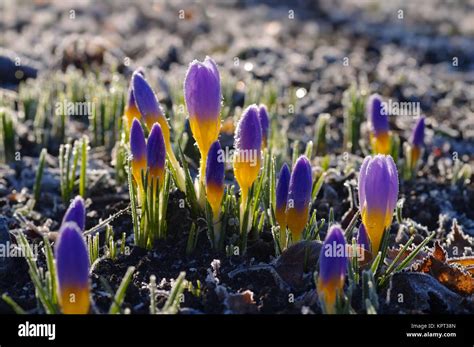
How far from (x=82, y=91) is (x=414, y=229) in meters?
2.72

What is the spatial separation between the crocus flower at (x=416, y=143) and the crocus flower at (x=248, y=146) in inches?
62.8

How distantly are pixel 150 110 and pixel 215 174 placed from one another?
1.50 feet

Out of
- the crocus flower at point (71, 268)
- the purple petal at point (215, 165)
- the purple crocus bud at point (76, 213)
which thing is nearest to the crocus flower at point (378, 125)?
the purple petal at point (215, 165)

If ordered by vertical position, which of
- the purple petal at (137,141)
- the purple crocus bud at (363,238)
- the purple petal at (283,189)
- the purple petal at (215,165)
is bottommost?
the purple crocus bud at (363,238)

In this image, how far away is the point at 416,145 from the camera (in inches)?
165

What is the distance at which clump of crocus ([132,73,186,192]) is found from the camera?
305cm

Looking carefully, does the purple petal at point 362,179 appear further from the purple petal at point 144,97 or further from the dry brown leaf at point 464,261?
the purple petal at point 144,97

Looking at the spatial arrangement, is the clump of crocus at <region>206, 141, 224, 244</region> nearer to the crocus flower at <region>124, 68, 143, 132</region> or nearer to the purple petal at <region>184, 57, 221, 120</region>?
the purple petal at <region>184, 57, 221, 120</region>

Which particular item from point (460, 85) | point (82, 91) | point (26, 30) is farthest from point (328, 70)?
point (26, 30)

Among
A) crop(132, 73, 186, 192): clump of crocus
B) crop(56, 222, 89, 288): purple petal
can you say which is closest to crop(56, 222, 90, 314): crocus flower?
crop(56, 222, 89, 288): purple petal

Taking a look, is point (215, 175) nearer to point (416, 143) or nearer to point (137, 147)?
point (137, 147)

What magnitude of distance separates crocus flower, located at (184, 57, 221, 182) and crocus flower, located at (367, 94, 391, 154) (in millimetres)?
1372

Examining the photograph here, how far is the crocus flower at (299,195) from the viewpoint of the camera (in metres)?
2.71

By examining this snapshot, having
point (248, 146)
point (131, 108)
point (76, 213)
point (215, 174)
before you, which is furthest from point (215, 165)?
point (131, 108)
